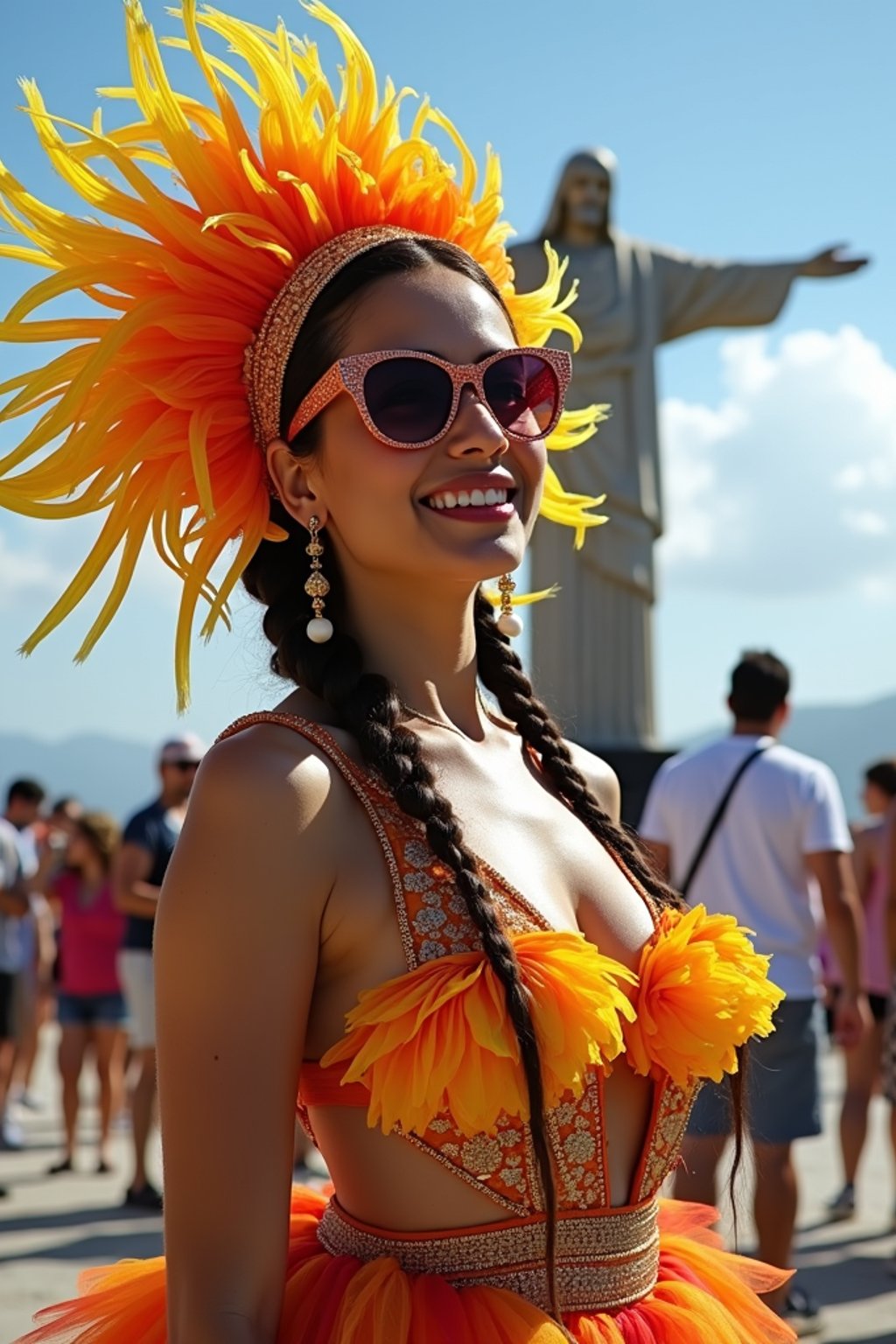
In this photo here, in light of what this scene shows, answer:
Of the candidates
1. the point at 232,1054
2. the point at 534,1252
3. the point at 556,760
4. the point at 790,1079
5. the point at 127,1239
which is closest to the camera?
the point at 232,1054

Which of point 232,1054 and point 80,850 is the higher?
point 232,1054

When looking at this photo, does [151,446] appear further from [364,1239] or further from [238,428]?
[364,1239]

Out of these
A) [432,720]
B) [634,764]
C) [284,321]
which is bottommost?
[634,764]

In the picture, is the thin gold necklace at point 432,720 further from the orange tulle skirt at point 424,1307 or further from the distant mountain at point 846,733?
the distant mountain at point 846,733

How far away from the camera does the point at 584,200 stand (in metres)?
8.11

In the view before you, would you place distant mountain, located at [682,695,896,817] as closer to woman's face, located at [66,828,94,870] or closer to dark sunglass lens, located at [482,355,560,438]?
woman's face, located at [66,828,94,870]

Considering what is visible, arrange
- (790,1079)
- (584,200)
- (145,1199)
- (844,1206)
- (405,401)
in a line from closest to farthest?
1. (405,401)
2. (790,1079)
3. (844,1206)
4. (145,1199)
5. (584,200)

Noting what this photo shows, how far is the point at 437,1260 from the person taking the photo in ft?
5.74

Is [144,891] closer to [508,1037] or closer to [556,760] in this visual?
[556,760]

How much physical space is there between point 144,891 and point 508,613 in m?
5.20

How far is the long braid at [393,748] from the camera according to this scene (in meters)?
1.70

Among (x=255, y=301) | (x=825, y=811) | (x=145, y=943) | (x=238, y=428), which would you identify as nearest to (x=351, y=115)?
(x=255, y=301)

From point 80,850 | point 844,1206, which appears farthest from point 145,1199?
point 844,1206

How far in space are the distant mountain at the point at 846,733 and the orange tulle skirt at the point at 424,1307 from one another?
357 feet
